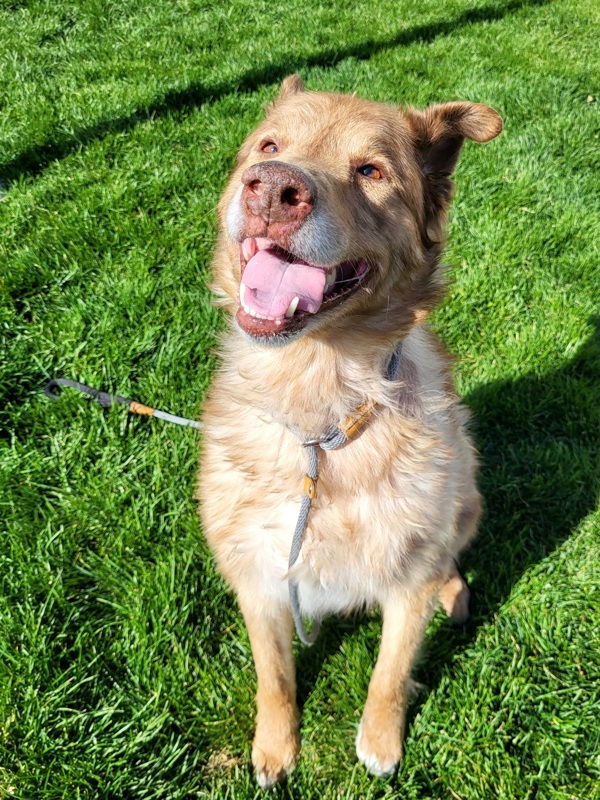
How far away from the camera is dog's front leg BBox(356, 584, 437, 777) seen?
219 cm

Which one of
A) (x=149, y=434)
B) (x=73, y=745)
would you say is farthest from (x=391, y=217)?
(x=73, y=745)

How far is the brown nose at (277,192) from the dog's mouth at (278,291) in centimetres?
12

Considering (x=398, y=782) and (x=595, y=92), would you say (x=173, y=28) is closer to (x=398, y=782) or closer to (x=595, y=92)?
(x=595, y=92)

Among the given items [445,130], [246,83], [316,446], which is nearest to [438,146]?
[445,130]

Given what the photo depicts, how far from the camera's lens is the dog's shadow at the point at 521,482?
8.48 ft

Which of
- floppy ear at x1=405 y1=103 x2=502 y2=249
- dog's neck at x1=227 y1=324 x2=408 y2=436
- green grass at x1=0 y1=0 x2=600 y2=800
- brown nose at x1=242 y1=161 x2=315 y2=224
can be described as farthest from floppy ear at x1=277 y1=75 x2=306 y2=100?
green grass at x1=0 y1=0 x2=600 y2=800

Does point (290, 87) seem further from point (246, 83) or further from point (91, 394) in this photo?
point (246, 83)

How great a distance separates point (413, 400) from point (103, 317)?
84.2 inches

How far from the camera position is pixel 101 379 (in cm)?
325

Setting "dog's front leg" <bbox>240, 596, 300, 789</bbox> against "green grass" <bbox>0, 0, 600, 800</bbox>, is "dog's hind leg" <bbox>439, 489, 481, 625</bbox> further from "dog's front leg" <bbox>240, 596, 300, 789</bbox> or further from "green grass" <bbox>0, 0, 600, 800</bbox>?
"dog's front leg" <bbox>240, 596, 300, 789</bbox>

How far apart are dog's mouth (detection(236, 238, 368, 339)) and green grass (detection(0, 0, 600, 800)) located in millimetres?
1339

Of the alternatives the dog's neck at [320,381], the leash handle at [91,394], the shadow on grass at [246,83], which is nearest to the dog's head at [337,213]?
the dog's neck at [320,381]

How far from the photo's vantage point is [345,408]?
81.5 inches

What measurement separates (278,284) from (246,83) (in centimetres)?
465
